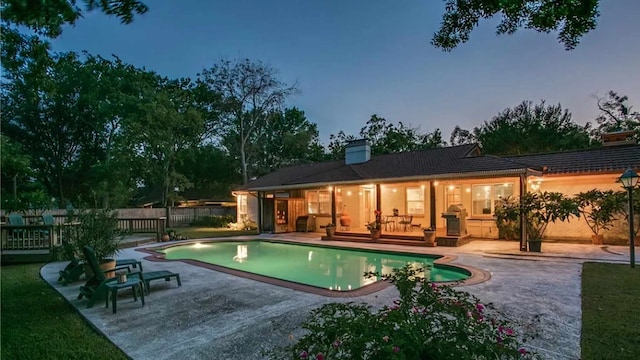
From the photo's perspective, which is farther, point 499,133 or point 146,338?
point 499,133

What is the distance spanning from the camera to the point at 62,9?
0.96 meters

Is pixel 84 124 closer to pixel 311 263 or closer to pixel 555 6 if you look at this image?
pixel 311 263

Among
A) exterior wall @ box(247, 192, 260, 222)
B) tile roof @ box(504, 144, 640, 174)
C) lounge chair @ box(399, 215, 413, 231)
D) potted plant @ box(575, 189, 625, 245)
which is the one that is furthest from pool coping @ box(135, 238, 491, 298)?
exterior wall @ box(247, 192, 260, 222)

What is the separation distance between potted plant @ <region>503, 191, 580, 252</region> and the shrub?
56.9 ft

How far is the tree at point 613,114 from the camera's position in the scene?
27.6 m

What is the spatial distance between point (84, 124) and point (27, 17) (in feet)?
103

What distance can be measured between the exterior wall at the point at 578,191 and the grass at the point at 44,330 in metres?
14.4

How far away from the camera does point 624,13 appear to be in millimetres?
1881

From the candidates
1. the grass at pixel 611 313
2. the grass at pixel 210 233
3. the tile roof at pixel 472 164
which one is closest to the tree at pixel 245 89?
the grass at pixel 210 233

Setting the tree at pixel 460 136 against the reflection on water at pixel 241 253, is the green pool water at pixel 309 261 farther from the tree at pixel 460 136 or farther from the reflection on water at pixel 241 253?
the tree at pixel 460 136

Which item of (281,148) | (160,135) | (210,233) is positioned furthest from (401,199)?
(281,148)

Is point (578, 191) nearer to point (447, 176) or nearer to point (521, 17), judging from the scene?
point (447, 176)

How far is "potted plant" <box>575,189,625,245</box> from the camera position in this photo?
1081 centimetres

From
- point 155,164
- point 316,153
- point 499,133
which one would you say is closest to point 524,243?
point 499,133
